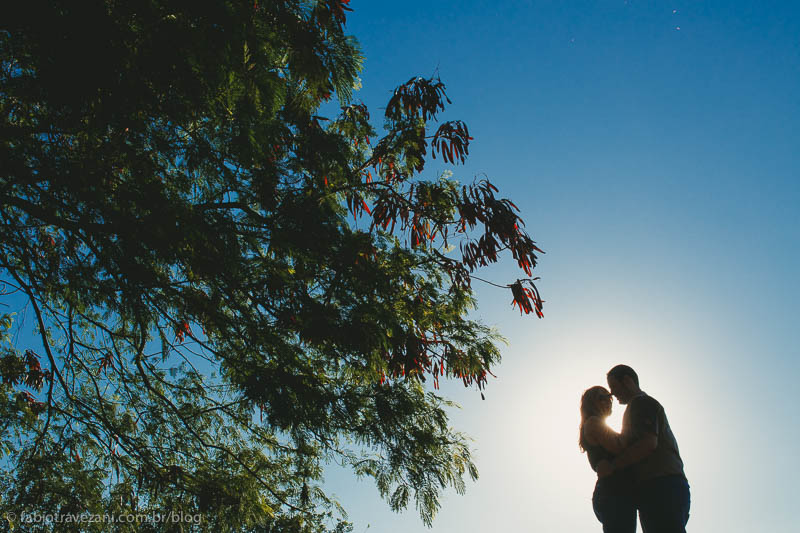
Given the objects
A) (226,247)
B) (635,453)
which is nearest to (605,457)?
(635,453)

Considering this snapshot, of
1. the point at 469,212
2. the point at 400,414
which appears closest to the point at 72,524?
the point at 400,414

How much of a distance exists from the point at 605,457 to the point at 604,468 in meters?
0.07

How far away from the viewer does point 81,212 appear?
278 centimetres

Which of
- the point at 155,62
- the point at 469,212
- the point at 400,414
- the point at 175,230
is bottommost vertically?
the point at 400,414

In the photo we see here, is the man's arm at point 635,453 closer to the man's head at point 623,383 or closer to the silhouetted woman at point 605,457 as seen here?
the silhouetted woman at point 605,457

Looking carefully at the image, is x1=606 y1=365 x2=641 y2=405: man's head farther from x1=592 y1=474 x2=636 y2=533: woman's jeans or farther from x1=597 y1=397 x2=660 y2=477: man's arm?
x1=592 y1=474 x2=636 y2=533: woman's jeans

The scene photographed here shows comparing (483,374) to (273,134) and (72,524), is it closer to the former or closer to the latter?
(273,134)

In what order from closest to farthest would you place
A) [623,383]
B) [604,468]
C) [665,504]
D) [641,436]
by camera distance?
[665,504] < [641,436] < [604,468] < [623,383]

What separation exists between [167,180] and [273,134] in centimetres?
119

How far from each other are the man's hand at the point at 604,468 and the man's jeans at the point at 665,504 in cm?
15

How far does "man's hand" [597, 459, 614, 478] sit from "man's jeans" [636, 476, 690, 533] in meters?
0.15

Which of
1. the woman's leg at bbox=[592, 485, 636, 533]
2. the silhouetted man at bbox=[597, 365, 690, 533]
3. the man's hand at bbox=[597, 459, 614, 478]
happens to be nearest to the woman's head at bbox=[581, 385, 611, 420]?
the silhouetted man at bbox=[597, 365, 690, 533]

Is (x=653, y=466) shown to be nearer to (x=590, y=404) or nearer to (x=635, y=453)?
(x=635, y=453)

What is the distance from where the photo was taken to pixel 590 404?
2.36 m
